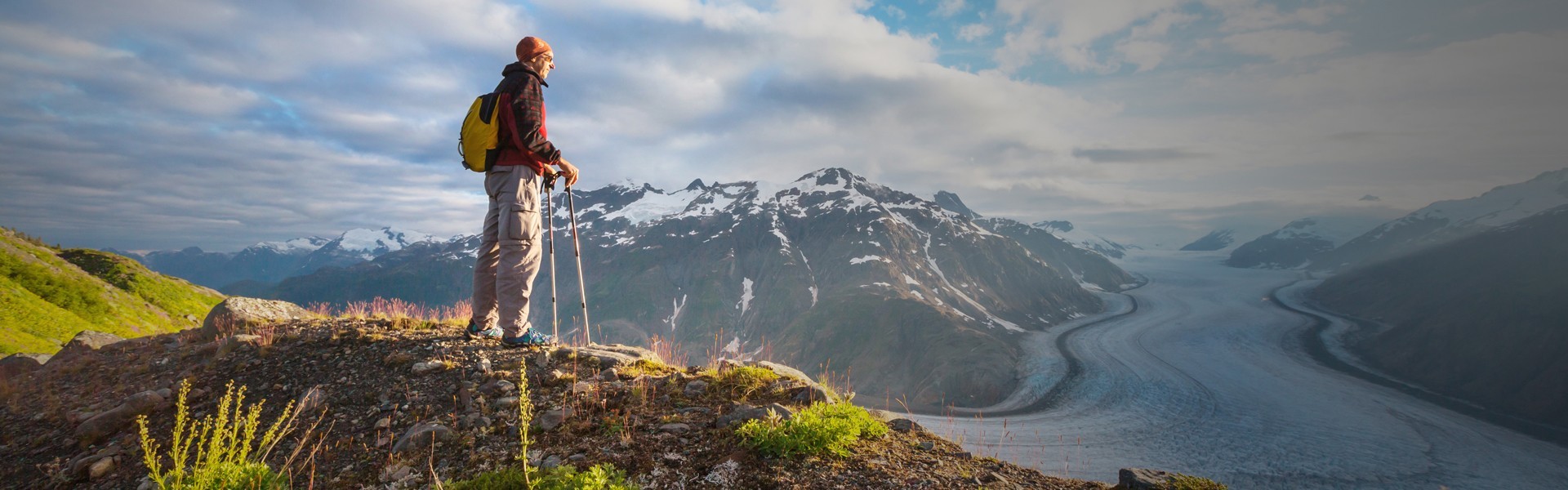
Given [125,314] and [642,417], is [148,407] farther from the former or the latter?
[125,314]

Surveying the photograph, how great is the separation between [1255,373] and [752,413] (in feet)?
475

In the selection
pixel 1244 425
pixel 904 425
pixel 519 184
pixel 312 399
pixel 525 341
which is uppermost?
pixel 519 184

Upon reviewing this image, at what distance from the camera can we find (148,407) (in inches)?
243

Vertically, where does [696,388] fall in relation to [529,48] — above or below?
below

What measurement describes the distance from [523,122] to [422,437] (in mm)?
3886

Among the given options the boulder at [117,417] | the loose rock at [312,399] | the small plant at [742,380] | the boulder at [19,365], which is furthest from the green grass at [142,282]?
the small plant at [742,380]

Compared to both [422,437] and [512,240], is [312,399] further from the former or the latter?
[512,240]

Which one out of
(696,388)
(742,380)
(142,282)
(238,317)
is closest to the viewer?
(696,388)

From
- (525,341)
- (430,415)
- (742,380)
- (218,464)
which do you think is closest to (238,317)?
(525,341)

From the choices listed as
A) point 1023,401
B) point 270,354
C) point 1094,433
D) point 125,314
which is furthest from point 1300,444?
point 125,314

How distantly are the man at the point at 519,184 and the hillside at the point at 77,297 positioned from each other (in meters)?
16.8

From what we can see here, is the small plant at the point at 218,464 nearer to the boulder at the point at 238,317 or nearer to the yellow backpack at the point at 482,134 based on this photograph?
A: the yellow backpack at the point at 482,134

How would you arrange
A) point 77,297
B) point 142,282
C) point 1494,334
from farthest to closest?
point 1494,334 → point 142,282 → point 77,297

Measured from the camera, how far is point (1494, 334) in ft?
491
